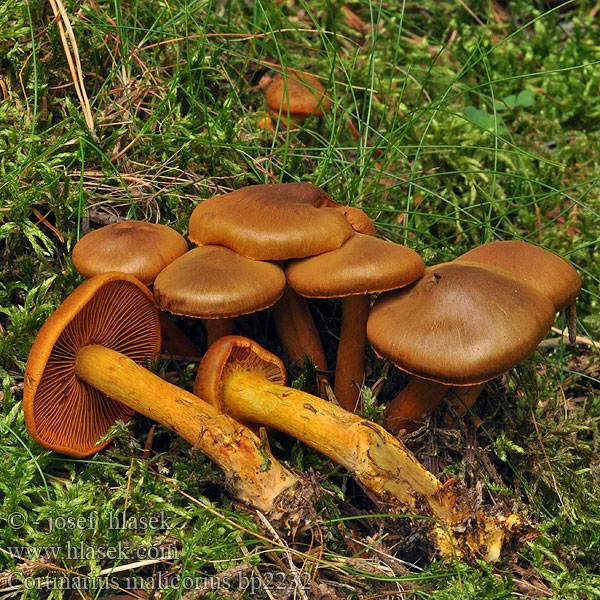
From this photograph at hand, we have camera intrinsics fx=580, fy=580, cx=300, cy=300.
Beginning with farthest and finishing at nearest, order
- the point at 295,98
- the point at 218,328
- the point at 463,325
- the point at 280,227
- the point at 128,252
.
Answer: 1. the point at 295,98
2. the point at 218,328
3. the point at 128,252
4. the point at 280,227
5. the point at 463,325

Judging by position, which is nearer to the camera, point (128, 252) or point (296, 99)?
point (128, 252)

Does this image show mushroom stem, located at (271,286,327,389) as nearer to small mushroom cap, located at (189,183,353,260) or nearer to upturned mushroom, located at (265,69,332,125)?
small mushroom cap, located at (189,183,353,260)

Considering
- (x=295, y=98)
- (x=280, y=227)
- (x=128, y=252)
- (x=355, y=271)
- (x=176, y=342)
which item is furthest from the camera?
(x=295, y=98)

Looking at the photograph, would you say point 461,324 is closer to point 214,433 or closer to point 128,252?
point 214,433

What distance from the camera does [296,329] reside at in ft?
8.78

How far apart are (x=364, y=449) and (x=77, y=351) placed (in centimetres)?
126

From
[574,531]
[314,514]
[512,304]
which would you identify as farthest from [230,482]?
[574,531]

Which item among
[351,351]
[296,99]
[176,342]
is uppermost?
[296,99]

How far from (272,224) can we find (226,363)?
62 centimetres

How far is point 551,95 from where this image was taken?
14.3 ft

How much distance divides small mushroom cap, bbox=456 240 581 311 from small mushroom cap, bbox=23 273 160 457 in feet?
4.82

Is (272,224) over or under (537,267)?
over

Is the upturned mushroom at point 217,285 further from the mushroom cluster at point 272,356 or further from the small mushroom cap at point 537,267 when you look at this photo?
the small mushroom cap at point 537,267

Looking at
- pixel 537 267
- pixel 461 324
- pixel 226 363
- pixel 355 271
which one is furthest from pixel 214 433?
pixel 537 267
